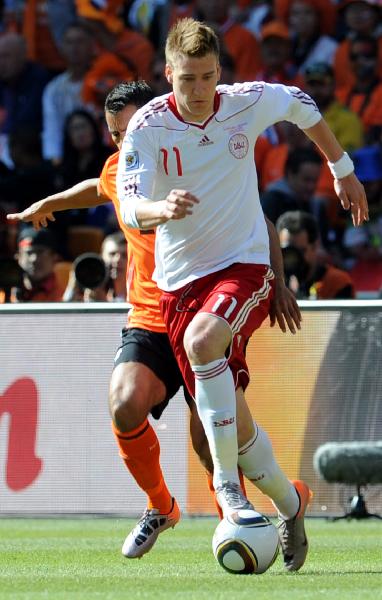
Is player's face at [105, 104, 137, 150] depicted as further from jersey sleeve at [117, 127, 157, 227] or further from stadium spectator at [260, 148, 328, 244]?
stadium spectator at [260, 148, 328, 244]

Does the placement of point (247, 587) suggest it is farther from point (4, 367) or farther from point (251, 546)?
point (4, 367)

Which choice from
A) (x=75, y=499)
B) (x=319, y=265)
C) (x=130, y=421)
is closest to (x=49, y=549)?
(x=130, y=421)

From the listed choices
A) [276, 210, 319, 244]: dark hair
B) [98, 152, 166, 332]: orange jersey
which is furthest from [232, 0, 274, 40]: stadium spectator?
[98, 152, 166, 332]: orange jersey

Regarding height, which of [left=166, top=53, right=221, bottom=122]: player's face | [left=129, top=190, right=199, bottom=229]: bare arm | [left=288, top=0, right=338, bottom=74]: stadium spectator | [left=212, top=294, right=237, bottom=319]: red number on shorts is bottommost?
[left=212, top=294, right=237, bottom=319]: red number on shorts

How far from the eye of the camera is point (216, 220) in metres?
6.00

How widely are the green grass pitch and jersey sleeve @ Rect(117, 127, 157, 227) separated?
144 centimetres

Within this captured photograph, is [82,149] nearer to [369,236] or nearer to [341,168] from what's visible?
[369,236]

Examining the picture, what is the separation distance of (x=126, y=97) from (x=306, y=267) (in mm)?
3823

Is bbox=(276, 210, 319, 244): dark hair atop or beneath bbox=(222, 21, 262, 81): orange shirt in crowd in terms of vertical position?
beneath

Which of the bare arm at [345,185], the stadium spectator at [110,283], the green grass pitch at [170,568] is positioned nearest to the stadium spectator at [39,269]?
the stadium spectator at [110,283]

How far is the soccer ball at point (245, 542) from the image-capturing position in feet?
17.9

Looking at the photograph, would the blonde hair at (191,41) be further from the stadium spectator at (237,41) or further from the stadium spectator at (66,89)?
the stadium spectator at (66,89)

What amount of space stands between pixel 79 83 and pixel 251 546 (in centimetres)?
1108

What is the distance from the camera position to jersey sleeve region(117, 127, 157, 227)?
18.5ft
